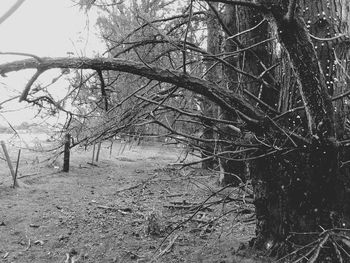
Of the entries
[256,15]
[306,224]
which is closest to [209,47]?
[256,15]

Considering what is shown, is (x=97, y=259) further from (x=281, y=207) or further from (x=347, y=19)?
(x=347, y=19)

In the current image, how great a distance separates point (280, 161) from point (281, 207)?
462 mm

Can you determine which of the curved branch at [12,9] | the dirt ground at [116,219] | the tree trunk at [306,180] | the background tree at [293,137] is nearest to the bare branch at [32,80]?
the background tree at [293,137]

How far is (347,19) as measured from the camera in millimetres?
2865

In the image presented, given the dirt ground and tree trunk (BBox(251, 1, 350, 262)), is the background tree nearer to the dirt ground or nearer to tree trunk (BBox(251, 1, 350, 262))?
tree trunk (BBox(251, 1, 350, 262))

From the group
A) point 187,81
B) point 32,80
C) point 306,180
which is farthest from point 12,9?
point 306,180

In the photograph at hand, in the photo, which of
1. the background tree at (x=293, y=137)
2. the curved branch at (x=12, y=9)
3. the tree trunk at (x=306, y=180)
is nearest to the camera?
the curved branch at (x=12, y=9)

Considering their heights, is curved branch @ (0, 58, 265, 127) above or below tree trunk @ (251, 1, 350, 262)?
above

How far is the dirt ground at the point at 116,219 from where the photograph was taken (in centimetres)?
448

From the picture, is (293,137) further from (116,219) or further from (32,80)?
(116,219)

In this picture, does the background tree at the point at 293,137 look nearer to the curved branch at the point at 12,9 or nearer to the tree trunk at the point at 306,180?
the tree trunk at the point at 306,180

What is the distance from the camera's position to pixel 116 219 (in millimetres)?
6402

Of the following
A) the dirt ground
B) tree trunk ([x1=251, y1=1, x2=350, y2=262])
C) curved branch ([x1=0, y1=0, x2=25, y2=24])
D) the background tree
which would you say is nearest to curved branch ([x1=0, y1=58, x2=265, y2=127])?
the background tree

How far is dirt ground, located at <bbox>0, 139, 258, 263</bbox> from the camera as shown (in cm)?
448
